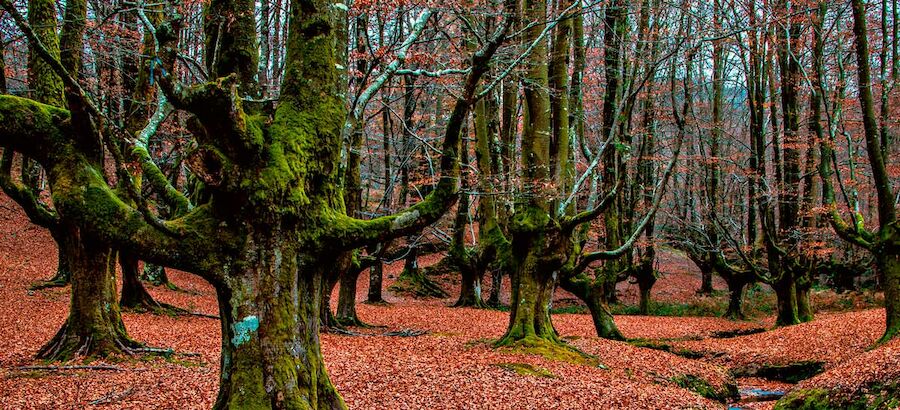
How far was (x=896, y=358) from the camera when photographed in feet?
20.4

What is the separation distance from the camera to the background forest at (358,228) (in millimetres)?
4148

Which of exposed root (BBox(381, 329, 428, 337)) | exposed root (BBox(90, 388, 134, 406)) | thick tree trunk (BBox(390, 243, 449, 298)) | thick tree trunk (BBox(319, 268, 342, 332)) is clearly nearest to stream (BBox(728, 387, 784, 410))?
exposed root (BBox(381, 329, 428, 337))

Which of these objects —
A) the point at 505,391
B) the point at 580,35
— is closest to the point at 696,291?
the point at 580,35

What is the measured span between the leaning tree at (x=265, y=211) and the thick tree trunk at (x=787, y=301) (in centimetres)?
1451

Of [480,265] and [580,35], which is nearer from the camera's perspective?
[580,35]

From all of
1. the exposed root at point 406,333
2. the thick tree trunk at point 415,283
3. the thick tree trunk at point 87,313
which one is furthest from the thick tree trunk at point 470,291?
the thick tree trunk at point 87,313

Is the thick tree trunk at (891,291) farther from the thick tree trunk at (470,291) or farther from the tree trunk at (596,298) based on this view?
the thick tree trunk at (470,291)

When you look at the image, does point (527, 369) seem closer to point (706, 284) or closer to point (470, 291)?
point (470, 291)

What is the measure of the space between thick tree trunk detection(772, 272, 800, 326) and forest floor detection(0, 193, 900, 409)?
961 millimetres

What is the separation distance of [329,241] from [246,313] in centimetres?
81

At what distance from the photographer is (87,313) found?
24.9ft

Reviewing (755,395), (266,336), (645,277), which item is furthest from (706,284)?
(266,336)

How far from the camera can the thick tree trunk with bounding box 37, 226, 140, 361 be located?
7.44 metres

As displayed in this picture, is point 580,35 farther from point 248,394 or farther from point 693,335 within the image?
point 248,394
